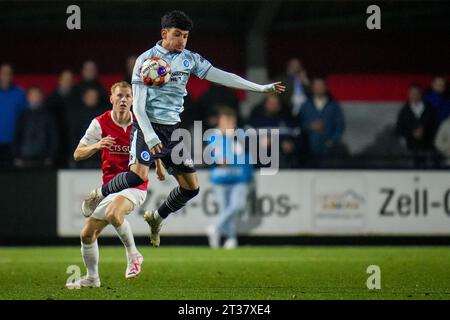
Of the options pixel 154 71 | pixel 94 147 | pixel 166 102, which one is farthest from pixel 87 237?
pixel 154 71

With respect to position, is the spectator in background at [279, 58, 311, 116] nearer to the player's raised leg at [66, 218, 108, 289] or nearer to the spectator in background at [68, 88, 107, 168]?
the spectator in background at [68, 88, 107, 168]

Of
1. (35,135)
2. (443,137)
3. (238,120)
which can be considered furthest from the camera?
(443,137)

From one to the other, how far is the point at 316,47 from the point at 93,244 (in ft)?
33.6

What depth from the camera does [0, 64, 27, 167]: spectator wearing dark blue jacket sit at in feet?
54.8

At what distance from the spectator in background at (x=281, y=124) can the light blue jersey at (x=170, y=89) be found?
635 cm

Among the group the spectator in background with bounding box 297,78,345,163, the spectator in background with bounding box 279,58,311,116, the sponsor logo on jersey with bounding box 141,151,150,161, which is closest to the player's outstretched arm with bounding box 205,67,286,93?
the sponsor logo on jersey with bounding box 141,151,150,161

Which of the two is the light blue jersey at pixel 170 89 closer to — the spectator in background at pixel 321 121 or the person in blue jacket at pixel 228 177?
the person in blue jacket at pixel 228 177

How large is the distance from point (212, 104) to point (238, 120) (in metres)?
0.50

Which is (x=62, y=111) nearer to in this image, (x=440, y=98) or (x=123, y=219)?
(x=440, y=98)

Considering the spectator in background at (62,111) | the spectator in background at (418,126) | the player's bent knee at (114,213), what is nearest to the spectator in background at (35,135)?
the spectator in background at (62,111)

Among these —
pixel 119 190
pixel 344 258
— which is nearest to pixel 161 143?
pixel 119 190

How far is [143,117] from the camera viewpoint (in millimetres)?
9688

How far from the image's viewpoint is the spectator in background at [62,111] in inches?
647

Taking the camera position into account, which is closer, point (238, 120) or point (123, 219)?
point (123, 219)
